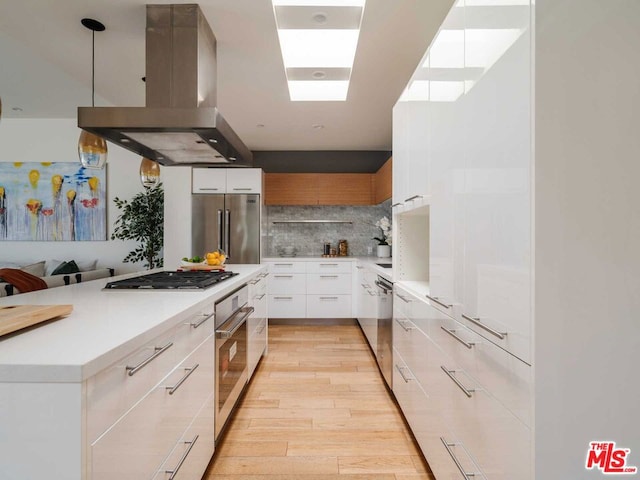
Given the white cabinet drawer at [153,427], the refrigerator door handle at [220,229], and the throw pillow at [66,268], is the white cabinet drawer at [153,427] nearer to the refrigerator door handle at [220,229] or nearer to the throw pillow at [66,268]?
the refrigerator door handle at [220,229]

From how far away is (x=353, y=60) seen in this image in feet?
9.00

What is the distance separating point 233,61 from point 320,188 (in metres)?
2.71

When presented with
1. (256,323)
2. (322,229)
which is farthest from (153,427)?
(322,229)

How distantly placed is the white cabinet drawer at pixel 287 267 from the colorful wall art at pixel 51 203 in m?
2.56

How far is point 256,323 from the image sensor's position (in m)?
3.18

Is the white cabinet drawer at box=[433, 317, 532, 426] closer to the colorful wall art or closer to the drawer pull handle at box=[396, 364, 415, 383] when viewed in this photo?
the drawer pull handle at box=[396, 364, 415, 383]

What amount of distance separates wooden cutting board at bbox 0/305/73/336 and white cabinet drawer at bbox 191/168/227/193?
148 inches

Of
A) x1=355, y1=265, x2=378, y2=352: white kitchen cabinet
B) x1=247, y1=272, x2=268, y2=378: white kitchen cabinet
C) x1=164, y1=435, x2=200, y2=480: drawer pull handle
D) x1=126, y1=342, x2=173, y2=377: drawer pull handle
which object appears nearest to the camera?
x1=126, y1=342, x2=173, y2=377: drawer pull handle

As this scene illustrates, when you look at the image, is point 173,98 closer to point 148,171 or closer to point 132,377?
point 148,171

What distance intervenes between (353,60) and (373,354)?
8.93ft

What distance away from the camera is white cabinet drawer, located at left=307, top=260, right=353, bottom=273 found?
4984mm
